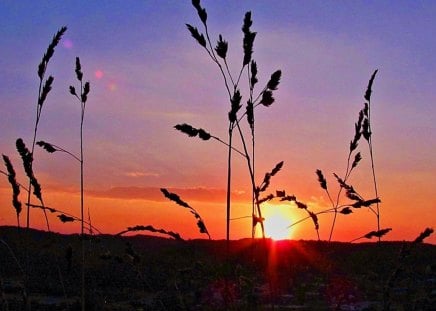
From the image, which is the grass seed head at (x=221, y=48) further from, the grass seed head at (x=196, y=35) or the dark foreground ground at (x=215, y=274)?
the dark foreground ground at (x=215, y=274)

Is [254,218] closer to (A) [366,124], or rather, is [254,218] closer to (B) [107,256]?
(B) [107,256]

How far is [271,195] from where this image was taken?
3.70m

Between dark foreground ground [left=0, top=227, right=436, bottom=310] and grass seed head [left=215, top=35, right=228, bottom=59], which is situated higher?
grass seed head [left=215, top=35, right=228, bottom=59]

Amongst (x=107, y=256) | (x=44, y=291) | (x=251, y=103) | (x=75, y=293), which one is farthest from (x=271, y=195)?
(x=44, y=291)

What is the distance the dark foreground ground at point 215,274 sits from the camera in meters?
3.60

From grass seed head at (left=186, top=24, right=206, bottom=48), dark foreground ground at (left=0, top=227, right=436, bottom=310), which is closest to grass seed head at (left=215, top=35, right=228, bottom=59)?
grass seed head at (left=186, top=24, right=206, bottom=48)

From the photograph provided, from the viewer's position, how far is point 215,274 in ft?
11.6

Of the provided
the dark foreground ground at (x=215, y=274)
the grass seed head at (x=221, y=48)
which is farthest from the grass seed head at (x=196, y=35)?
the dark foreground ground at (x=215, y=274)

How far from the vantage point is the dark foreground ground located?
3.60 m

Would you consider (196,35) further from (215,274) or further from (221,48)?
(215,274)

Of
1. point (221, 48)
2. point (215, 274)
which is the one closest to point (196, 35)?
point (221, 48)

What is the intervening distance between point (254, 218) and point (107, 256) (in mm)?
729

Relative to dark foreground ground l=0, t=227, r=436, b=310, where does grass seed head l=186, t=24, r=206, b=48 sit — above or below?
above

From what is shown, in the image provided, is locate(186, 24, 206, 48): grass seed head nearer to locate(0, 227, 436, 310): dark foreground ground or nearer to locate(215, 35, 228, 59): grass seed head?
locate(215, 35, 228, 59): grass seed head
